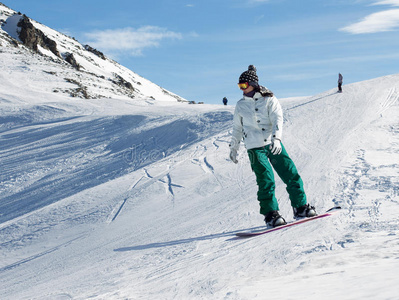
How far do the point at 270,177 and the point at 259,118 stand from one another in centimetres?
74

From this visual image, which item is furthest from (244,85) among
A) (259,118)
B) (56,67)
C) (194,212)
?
(56,67)

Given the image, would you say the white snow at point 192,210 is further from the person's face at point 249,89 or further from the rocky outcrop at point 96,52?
the rocky outcrop at point 96,52

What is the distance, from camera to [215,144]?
1220 cm

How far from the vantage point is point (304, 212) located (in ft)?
16.9

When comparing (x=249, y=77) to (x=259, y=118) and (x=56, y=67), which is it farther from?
(x=56, y=67)

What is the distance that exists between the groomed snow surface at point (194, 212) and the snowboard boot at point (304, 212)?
14.7 inches

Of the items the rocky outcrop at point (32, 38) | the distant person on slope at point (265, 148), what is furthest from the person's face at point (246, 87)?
the rocky outcrop at point (32, 38)

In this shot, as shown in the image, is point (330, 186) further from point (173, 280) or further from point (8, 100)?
point (8, 100)

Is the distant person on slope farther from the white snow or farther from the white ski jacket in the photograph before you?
the white snow

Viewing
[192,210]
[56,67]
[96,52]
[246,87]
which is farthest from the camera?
[96,52]

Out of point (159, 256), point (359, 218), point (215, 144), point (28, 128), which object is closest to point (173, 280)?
point (159, 256)

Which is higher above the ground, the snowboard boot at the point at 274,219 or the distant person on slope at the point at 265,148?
the distant person on slope at the point at 265,148

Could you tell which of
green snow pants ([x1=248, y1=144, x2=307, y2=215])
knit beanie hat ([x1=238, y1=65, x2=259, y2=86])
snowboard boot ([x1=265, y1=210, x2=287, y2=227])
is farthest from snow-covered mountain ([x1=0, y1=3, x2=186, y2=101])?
snowboard boot ([x1=265, y1=210, x2=287, y2=227])

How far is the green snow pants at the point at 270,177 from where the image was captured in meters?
5.12
